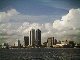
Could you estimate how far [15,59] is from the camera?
30.9ft

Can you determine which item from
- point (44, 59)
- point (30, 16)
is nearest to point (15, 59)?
point (44, 59)

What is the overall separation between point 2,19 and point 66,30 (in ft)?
5.61

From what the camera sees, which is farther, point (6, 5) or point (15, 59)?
point (15, 59)

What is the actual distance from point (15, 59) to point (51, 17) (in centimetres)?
185

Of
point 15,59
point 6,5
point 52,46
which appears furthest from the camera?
point 15,59

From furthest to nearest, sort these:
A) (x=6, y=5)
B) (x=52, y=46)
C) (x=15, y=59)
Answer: (x=15, y=59) → (x=52, y=46) → (x=6, y=5)

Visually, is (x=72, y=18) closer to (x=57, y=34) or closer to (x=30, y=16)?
(x=57, y=34)

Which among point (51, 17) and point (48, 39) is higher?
point (51, 17)

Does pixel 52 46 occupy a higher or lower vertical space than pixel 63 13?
lower

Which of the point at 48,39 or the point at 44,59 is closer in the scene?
→ the point at 48,39

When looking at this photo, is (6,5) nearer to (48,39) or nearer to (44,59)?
(48,39)

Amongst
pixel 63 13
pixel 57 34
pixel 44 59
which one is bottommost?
pixel 44 59

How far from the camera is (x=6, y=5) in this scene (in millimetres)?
8312

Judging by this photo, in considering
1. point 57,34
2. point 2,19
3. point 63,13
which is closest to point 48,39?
point 57,34
